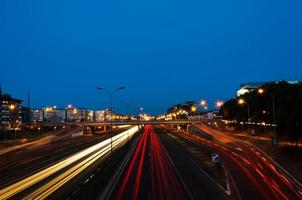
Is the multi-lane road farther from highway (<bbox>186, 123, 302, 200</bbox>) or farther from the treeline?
the treeline

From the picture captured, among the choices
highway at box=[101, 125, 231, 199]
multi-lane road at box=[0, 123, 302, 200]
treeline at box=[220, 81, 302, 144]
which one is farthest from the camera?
treeline at box=[220, 81, 302, 144]

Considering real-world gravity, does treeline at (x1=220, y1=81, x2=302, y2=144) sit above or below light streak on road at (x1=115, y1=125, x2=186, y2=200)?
above

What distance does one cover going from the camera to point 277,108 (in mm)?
101875

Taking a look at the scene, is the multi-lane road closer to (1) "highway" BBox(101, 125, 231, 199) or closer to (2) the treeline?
(1) "highway" BBox(101, 125, 231, 199)

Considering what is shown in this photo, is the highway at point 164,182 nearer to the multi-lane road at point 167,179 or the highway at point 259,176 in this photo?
the multi-lane road at point 167,179

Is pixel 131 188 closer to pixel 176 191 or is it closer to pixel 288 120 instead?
pixel 176 191

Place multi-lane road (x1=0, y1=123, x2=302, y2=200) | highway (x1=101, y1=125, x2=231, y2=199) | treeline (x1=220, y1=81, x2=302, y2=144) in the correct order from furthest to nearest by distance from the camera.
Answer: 1. treeline (x1=220, y1=81, x2=302, y2=144)
2. multi-lane road (x1=0, y1=123, x2=302, y2=200)
3. highway (x1=101, y1=125, x2=231, y2=199)

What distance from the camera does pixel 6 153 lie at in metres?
91.7

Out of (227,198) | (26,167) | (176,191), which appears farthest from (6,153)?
(227,198)

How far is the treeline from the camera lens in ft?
251

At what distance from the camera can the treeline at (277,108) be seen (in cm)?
7662

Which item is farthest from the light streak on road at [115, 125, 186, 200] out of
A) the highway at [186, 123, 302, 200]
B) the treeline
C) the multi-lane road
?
the treeline

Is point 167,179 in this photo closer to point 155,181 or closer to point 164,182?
point 155,181

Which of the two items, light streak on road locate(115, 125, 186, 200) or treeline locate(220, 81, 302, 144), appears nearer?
light streak on road locate(115, 125, 186, 200)
